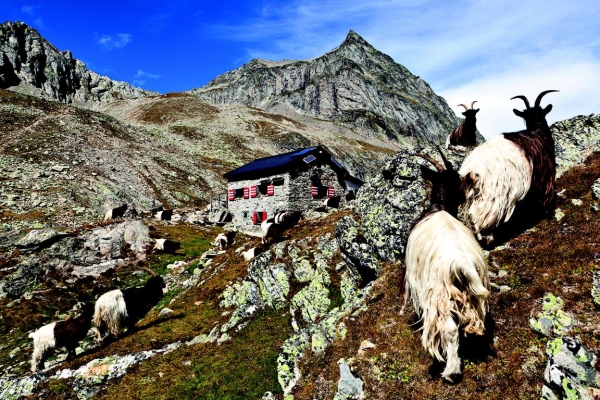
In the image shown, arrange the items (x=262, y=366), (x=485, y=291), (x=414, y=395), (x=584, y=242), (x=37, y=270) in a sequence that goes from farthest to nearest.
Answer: (x=37, y=270) < (x=262, y=366) < (x=584, y=242) < (x=414, y=395) < (x=485, y=291)

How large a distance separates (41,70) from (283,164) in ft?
599

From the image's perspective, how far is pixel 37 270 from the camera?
2280cm

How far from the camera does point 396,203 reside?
35.4 feet

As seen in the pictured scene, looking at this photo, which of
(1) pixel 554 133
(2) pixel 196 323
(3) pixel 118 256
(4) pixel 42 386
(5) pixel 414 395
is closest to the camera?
(5) pixel 414 395

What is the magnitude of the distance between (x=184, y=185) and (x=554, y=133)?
55.9 meters

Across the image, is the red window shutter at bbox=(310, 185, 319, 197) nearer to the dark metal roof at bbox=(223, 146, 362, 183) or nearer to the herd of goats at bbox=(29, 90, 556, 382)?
the dark metal roof at bbox=(223, 146, 362, 183)

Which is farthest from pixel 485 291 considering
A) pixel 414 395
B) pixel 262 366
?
pixel 262 366

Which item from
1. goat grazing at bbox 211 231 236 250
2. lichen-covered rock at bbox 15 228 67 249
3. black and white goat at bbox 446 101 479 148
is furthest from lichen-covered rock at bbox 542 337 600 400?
lichen-covered rock at bbox 15 228 67 249

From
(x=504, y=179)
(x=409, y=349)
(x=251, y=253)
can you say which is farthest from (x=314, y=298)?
(x=251, y=253)

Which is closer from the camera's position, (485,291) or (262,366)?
(485,291)

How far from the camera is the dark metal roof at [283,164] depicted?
36688mm

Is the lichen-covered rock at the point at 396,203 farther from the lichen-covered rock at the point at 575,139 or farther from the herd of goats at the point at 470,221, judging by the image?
the lichen-covered rock at the point at 575,139

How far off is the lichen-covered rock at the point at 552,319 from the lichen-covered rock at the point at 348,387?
10.0 feet

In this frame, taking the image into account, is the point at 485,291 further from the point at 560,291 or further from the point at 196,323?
the point at 196,323
